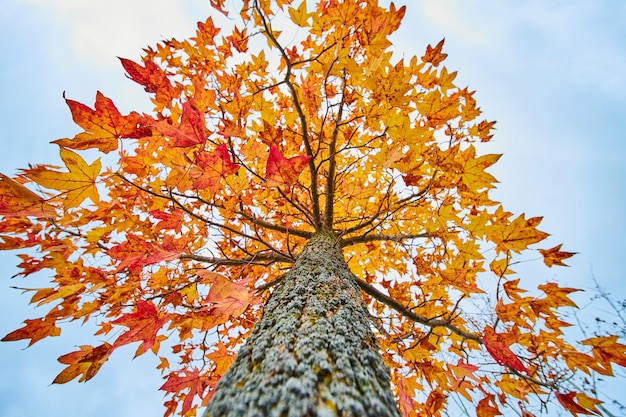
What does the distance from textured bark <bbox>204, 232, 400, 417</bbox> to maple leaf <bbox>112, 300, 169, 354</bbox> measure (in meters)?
0.59

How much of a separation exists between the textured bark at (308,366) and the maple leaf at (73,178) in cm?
95

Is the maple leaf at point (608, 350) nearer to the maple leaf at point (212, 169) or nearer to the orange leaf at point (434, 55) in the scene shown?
the orange leaf at point (434, 55)

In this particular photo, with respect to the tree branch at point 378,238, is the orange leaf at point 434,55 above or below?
above

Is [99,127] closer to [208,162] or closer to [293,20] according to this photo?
[208,162]

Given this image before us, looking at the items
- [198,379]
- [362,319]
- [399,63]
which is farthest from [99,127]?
[198,379]

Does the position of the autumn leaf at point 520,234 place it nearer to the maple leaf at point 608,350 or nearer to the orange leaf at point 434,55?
the maple leaf at point 608,350

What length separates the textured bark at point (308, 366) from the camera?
61cm

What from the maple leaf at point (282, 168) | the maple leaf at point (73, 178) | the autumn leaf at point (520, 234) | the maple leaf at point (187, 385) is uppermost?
the autumn leaf at point (520, 234)

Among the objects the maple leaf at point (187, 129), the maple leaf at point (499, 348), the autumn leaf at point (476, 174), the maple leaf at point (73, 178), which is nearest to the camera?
the maple leaf at point (73, 178)

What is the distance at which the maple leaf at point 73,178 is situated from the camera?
1.08 m

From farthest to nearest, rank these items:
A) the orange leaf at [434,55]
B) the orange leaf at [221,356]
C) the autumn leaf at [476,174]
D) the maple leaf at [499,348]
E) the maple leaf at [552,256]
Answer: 1. the orange leaf at [221,356]
2. the orange leaf at [434,55]
3. the maple leaf at [552,256]
4. the autumn leaf at [476,174]
5. the maple leaf at [499,348]

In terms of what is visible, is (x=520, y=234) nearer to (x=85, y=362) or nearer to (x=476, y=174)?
(x=476, y=174)

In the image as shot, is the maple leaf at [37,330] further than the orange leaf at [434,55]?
No

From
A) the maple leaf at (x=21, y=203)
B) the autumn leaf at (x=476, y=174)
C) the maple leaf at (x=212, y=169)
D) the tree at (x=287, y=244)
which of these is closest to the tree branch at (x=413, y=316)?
the tree at (x=287, y=244)
